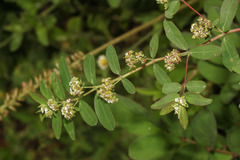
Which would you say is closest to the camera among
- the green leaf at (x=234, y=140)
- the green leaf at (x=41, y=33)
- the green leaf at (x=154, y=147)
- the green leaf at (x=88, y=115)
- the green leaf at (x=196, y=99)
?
the green leaf at (x=196, y=99)

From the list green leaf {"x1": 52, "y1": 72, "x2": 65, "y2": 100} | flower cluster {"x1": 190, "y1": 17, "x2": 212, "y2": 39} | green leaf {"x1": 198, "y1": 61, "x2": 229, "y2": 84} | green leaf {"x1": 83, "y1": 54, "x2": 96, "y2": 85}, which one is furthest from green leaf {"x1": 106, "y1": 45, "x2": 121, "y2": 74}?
green leaf {"x1": 198, "y1": 61, "x2": 229, "y2": 84}

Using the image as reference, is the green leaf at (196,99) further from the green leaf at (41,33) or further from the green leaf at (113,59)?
the green leaf at (41,33)

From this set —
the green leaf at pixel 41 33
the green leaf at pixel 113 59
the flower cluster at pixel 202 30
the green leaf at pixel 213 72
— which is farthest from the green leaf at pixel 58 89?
the green leaf at pixel 41 33

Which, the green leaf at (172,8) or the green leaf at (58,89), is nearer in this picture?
the green leaf at (172,8)

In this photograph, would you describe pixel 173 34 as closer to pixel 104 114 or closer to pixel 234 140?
pixel 104 114

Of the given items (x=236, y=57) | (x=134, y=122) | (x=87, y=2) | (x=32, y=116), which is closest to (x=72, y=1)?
(x=87, y=2)

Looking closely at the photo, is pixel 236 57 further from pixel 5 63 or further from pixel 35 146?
pixel 35 146

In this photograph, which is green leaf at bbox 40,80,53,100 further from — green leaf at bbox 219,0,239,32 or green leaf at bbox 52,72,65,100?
green leaf at bbox 219,0,239,32
